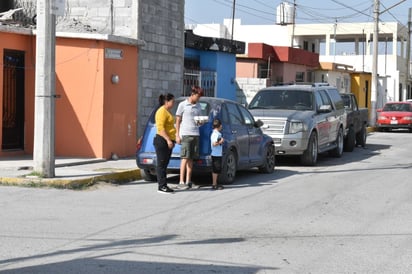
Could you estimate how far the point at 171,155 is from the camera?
13.1m

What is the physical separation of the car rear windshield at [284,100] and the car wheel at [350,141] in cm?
426

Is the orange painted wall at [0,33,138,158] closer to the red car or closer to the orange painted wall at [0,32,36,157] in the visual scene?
the orange painted wall at [0,32,36,157]

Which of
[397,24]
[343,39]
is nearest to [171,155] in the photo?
[397,24]

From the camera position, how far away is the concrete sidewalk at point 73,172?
1256 centimetres

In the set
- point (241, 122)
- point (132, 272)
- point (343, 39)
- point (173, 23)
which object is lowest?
point (132, 272)

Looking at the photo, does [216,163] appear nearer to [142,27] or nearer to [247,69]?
[142,27]

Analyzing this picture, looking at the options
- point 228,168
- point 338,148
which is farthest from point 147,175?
point 338,148

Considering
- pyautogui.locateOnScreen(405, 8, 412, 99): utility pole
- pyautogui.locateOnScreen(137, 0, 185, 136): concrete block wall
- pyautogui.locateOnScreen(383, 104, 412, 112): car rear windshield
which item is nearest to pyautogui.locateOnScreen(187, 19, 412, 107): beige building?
pyautogui.locateOnScreen(405, 8, 412, 99): utility pole

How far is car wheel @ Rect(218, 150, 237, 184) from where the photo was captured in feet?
43.4

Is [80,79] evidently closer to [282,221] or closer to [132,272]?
[282,221]

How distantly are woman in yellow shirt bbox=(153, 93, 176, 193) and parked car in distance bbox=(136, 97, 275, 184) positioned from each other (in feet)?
2.70

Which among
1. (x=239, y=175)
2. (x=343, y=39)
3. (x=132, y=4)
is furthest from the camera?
(x=343, y=39)

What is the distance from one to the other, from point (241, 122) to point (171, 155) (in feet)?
6.25

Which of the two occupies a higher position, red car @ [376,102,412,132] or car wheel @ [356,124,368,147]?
red car @ [376,102,412,132]
